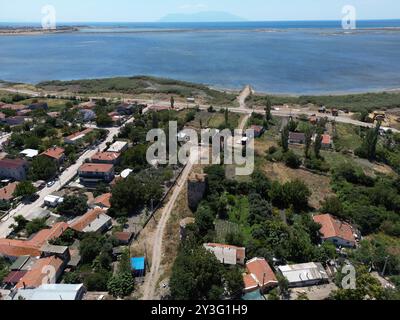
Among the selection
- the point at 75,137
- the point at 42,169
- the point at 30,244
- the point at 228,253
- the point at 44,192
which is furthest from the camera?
the point at 75,137

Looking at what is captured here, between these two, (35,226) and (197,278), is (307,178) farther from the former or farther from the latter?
(35,226)

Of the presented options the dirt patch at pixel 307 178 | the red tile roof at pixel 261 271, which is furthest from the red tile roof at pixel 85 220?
the dirt patch at pixel 307 178

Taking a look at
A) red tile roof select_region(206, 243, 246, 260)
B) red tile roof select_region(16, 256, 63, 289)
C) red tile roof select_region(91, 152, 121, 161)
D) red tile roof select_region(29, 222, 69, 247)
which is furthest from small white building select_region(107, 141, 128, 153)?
red tile roof select_region(206, 243, 246, 260)

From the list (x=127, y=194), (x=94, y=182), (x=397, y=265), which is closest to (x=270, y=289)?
(x=397, y=265)

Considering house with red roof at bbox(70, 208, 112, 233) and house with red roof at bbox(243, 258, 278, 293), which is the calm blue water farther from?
house with red roof at bbox(243, 258, 278, 293)

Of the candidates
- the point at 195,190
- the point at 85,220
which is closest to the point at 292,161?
the point at 195,190

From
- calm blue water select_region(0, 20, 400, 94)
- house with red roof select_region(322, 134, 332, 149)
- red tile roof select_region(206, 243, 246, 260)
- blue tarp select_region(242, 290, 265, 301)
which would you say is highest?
calm blue water select_region(0, 20, 400, 94)

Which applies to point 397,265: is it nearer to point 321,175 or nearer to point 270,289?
point 270,289
